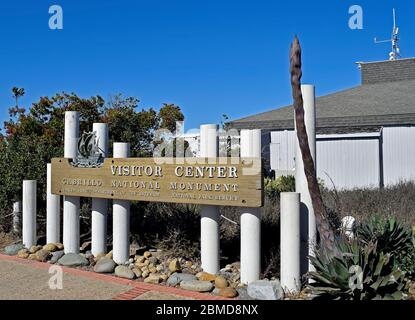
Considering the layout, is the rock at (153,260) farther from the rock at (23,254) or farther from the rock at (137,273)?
the rock at (23,254)

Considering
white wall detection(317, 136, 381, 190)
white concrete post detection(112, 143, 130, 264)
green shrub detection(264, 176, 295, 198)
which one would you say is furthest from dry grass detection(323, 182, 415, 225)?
white concrete post detection(112, 143, 130, 264)

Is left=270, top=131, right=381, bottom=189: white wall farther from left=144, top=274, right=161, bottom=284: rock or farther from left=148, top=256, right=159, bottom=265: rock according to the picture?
left=144, top=274, right=161, bottom=284: rock

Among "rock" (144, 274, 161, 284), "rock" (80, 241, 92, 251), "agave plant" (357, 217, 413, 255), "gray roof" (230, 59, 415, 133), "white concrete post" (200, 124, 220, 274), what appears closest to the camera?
"agave plant" (357, 217, 413, 255)

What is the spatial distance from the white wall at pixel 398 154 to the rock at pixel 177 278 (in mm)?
10395

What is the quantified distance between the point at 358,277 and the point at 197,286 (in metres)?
2.20

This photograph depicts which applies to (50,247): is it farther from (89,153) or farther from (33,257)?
(89,153)

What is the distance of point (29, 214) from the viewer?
9188 millimetres

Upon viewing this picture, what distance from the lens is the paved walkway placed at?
20.6 feet

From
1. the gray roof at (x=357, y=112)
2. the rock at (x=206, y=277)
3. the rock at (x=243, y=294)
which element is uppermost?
the gray roof at (x=357, y=112)

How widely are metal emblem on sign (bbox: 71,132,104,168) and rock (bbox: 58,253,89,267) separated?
159 centimetres

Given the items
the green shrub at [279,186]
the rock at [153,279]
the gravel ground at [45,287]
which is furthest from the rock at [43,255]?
the green shrub at [279,186]

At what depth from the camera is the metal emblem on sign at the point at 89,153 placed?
846cm
